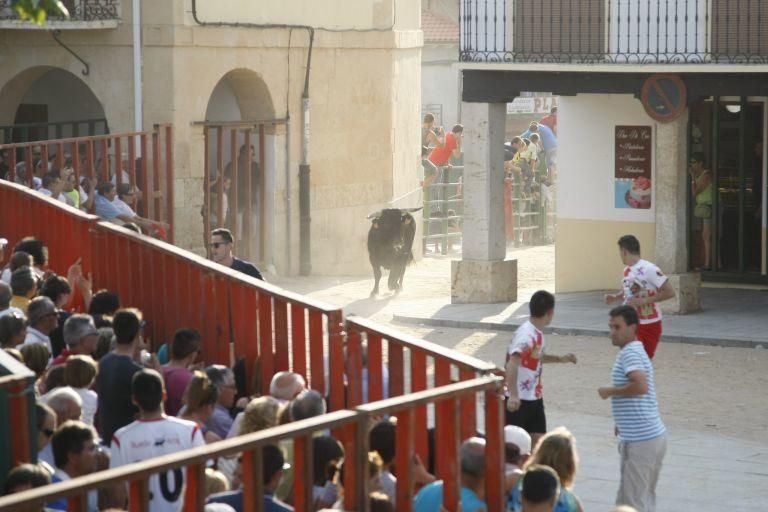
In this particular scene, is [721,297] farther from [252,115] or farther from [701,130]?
[252,115]

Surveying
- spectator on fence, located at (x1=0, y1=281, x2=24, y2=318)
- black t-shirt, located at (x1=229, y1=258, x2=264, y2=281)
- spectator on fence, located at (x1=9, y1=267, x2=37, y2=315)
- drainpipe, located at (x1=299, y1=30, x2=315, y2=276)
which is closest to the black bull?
drainpipe, located at (x1=299, y1=30, x2=315, y2=276)

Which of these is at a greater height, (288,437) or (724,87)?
(724,87)

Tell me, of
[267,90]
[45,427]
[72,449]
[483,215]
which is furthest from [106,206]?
[72,449]

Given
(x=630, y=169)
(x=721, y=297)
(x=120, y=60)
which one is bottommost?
(x=721, y=297)

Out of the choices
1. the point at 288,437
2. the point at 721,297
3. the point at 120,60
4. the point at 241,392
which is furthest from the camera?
the point at 120,60

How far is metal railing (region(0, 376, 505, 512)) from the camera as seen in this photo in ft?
17.4

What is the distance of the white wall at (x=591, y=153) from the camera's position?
21.3 m

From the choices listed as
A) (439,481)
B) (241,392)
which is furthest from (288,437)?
(241,392)

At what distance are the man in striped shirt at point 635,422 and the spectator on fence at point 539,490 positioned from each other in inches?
97.3

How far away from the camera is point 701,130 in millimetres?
21359

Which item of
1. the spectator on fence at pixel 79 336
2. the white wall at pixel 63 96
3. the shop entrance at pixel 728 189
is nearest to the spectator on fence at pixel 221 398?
the spectator on fence at pixel 79 336

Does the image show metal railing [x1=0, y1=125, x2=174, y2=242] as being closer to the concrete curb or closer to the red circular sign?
the concrete curb

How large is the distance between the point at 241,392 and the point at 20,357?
6.15 ft

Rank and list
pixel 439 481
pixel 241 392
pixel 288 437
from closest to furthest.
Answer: pixel 288 437 → pixel 439 481 → pixel 241 392
